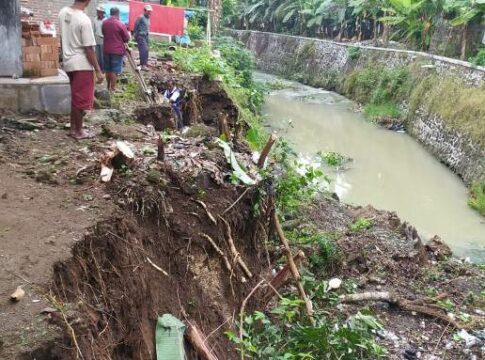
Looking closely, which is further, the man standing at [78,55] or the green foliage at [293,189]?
the green foliage at [293,189]

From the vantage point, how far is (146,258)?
3924 millimetres

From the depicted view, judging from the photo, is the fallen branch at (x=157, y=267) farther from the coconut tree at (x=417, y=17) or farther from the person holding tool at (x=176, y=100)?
the coconut tree at (x=417, y=17)

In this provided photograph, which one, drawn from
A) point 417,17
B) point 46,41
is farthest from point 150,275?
point 417,17

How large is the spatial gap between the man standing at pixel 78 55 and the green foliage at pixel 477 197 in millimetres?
8961

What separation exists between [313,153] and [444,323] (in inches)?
394

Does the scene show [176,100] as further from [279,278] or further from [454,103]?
[454,103]

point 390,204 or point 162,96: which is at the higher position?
point 162,96

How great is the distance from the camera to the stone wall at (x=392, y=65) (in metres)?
13.9

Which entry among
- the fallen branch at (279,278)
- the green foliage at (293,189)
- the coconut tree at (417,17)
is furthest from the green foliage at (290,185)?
the coconut tree at (417,17)

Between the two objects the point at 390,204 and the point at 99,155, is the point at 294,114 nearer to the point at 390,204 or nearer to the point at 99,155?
the point at 390,204

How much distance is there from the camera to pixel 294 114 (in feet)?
69.8

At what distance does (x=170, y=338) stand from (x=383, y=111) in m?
18.0

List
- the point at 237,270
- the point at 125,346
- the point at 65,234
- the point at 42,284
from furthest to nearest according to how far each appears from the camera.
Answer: the point at 237,270
the point at 65,234
the point at 125,346
the point at 42,284

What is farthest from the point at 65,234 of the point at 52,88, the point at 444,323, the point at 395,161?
the point at 395,161
